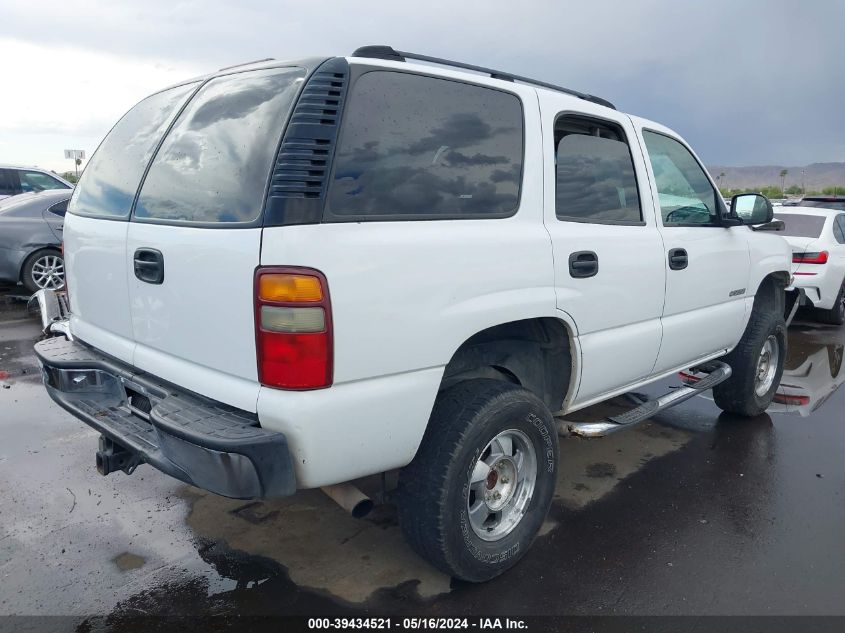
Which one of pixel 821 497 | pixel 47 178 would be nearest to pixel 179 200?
pixel 821 497

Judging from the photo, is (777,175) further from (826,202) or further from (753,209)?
(753,209)

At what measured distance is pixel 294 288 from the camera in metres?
2.19

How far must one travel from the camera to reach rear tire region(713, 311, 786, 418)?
4.89m

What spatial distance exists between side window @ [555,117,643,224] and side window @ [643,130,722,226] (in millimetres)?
287

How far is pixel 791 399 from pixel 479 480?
424 cm

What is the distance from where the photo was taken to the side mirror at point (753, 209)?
14.3 feet

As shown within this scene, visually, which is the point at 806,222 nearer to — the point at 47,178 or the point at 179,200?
the point at 179,200

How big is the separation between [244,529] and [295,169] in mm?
2008

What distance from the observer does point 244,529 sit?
339 cm

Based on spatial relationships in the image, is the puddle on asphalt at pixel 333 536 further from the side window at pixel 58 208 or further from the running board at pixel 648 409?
the side window at pixel 58 208

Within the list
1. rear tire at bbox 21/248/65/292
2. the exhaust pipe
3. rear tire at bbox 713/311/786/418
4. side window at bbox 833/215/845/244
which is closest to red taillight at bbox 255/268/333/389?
the exhaust pipe

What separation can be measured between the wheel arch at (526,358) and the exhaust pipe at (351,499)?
61cm

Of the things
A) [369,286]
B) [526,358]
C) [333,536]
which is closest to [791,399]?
[526,358]

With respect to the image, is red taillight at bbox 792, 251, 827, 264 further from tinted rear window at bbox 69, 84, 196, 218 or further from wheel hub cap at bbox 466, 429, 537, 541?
tinted rear window at bbox 69, 84, 196, 218
